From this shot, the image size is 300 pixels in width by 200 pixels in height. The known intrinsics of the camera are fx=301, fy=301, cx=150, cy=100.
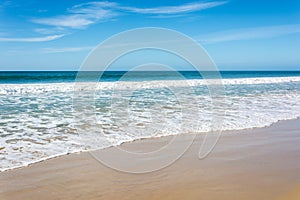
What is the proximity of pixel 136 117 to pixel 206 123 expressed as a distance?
2.19 m

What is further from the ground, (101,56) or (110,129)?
(101,56)

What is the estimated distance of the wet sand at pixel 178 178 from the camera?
3633mm

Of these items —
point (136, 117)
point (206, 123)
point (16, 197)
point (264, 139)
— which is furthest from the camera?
point (136, 117)

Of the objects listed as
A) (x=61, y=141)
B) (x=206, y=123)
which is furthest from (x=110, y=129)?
(x=206, y=123)

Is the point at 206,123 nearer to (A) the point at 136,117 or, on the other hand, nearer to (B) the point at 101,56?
(A) the point at 136,117

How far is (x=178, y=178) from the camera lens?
4.21 m

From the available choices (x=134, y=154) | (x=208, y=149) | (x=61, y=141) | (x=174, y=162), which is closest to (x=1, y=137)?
(x=61, y=141)

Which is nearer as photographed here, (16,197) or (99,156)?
(16,197)

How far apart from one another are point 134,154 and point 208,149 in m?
1.43

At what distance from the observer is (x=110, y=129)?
7.54m

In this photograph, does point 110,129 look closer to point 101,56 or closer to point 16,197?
point 101,56

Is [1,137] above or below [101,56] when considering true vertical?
below

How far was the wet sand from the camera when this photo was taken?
3633mm

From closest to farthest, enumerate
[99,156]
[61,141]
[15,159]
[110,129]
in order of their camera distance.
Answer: [15,159] < [99,156] < [61,141] < [110,129]
